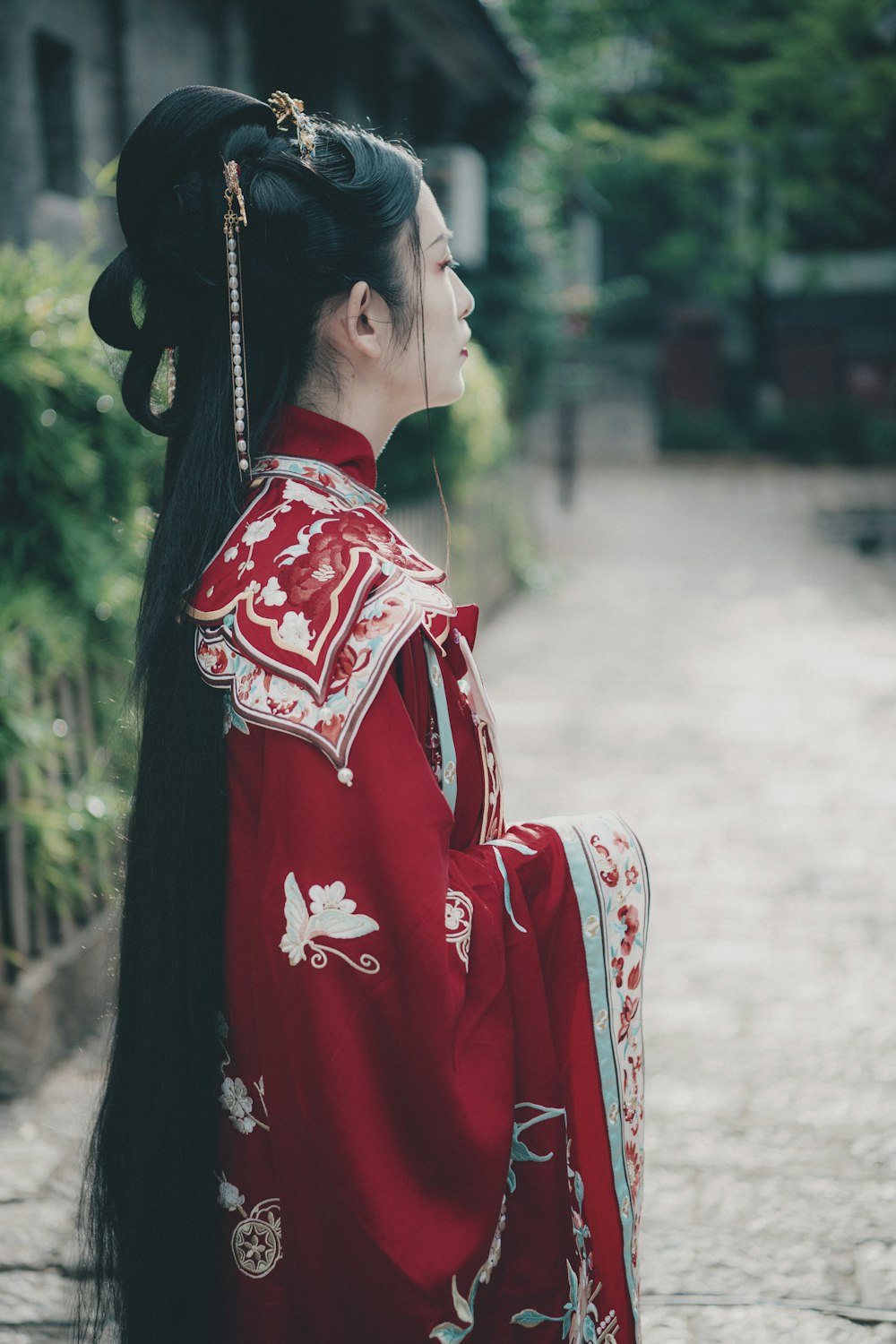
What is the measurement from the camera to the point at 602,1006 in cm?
150

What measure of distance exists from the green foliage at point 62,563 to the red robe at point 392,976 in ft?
5.37

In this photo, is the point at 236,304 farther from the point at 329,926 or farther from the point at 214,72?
the point at 214,72

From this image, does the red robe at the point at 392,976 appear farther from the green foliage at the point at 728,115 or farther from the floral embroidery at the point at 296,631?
the green foliage at the point at 728,115

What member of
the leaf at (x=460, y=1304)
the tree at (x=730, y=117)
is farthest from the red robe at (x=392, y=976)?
the tree at (x=730, y=117)

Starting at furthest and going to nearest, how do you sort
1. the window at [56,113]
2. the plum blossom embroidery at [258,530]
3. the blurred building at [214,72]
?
the window at [56,113], the blurred building at [214,72], the plum blossom embroidery at [258,530]

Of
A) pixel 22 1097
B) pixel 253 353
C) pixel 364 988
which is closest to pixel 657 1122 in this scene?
pixel 22 1097

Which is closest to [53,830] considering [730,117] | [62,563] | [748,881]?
[62,563]

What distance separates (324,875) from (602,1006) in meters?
0.43

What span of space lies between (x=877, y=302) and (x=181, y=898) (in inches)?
770

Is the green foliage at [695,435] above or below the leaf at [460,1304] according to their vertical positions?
above

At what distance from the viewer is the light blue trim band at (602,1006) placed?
1499mm

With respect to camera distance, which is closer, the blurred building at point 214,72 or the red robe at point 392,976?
the red robe at point 392,976

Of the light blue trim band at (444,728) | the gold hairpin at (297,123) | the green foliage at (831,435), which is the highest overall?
the green foliage at (831,435)

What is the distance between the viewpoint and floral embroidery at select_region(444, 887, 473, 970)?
1350 millimetres
